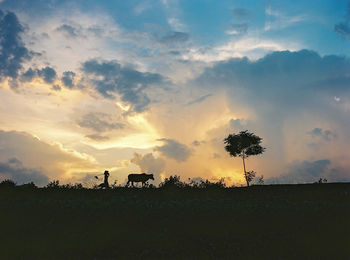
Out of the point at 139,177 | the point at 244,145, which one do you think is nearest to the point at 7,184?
the point at 139,177

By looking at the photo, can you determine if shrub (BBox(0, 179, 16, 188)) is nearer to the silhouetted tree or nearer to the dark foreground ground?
the dark foreground ground

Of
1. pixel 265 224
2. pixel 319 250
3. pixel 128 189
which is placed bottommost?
pixel 319 250

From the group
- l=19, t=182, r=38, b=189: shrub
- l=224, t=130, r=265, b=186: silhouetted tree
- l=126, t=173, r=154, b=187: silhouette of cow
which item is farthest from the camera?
l=224, t=130, r=265, b=186: silhouetted tree

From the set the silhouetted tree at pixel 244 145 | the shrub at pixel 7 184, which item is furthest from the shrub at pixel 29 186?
the silhouetted tree at pixel 244 145

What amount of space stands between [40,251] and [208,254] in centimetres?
891

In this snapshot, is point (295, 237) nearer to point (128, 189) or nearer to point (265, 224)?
point (265, 224)

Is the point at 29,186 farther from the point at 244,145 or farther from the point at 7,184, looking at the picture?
the point at 244,145

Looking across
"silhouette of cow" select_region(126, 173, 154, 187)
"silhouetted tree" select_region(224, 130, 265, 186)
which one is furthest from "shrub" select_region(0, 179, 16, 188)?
"silhouetted tree" select_region(224, 130, 265, 186)

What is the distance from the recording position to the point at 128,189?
3388 centimetres

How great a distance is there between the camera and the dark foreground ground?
1812 cm

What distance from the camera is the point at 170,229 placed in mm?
21328

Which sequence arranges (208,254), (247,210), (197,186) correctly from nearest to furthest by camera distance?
(208,254) → (247,210) → (197,186)

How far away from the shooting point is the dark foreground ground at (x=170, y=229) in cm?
1812

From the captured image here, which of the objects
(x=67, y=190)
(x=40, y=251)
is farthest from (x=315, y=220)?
(x=67, y=190)
